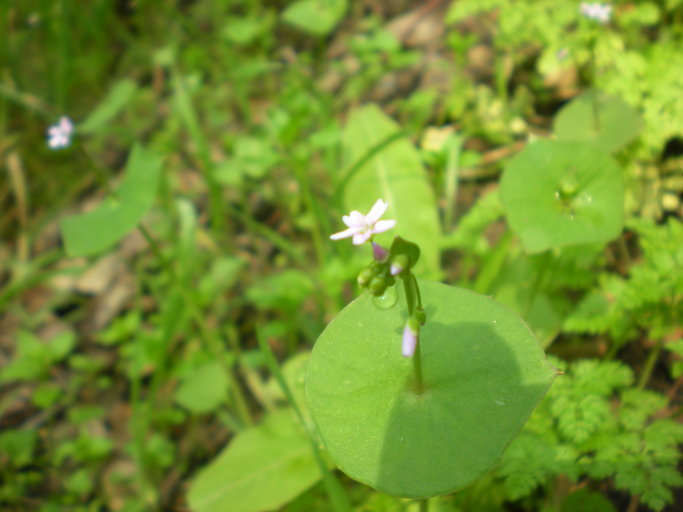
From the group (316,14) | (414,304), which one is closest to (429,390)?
(414,304)

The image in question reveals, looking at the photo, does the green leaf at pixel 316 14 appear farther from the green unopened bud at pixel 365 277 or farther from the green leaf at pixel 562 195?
the green unopened bud at pixel 365 277

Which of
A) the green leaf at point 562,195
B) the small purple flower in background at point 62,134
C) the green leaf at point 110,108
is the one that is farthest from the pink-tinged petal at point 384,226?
the green leaf at point 110,108

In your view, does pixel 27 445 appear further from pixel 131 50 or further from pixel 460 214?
pixel 131 50

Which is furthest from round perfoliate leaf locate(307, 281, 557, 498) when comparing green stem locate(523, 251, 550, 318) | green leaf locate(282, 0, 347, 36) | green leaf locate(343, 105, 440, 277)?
green leaf locate(282, 0, 347, 36)

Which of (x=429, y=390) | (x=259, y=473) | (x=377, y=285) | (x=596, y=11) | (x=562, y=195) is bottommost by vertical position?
(x=259, y=473)

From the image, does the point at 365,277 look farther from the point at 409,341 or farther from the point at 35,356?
the point at 35,356

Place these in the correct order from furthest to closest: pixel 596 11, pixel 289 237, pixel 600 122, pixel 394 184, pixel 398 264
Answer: pixel 289 237 < pixel 394 184 < pixel 600 122 < pixel 596 11 < pixel 398 264
